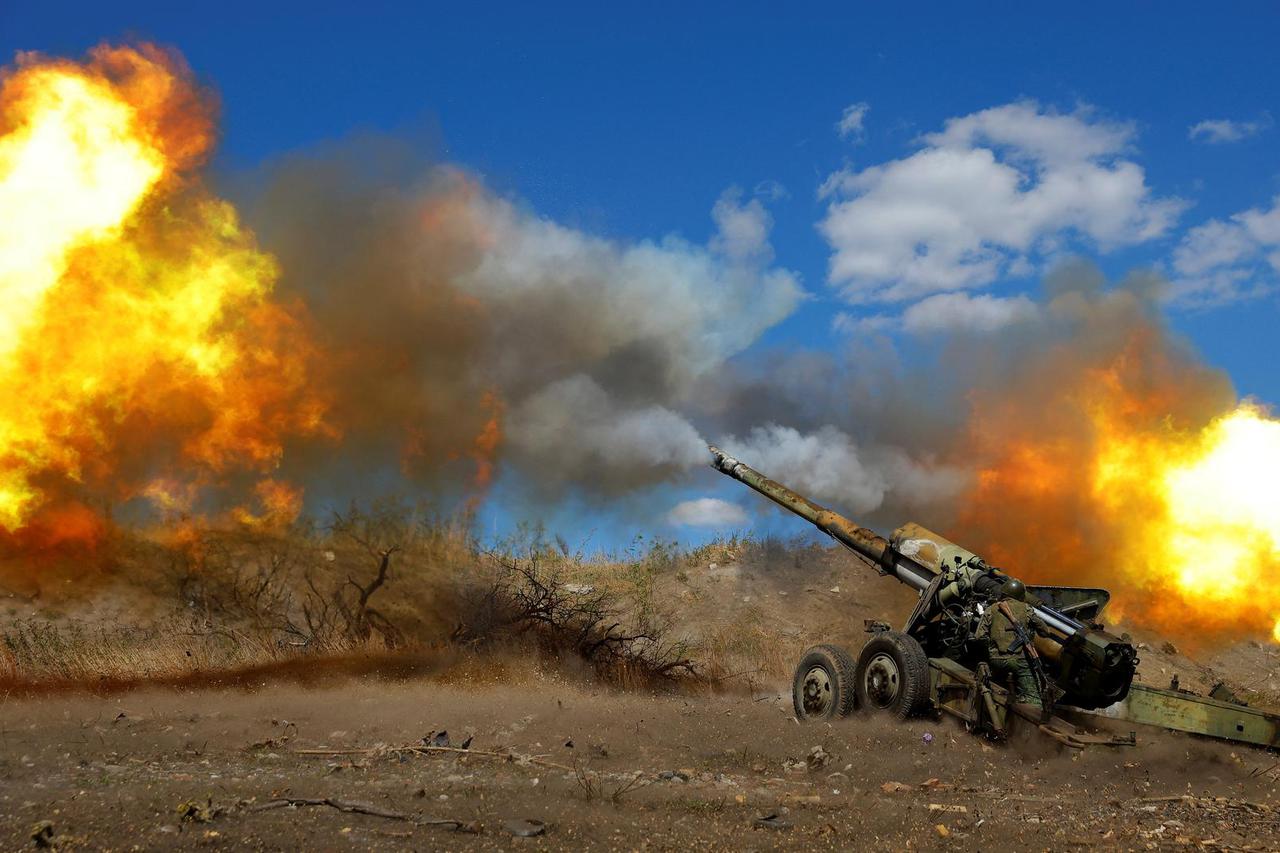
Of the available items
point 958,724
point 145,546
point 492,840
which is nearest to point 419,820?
point 492,840

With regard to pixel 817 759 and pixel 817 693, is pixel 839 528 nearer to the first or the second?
pixel 817 693

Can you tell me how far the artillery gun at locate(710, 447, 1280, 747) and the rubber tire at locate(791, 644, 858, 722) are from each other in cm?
1

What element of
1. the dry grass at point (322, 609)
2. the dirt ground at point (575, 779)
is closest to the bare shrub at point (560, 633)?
the dry grass at point (322, 609)

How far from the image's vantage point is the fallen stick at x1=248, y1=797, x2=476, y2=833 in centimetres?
647

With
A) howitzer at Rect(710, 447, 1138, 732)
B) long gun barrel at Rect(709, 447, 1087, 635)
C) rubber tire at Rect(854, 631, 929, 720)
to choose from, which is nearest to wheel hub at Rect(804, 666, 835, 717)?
howitzer at Rect(710, 447, 1138, 732)

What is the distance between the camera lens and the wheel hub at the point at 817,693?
11672 mm

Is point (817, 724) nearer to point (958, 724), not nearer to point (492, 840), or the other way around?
point (958, 724)

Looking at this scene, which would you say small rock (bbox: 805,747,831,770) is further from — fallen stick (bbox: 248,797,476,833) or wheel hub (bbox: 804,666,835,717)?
fallen stick (bbox: 248,797,476,833)

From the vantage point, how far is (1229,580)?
46.9ft

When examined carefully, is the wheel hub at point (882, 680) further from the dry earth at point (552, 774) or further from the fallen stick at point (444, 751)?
the fallen stick at point (444, 751)

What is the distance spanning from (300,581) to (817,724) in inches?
360

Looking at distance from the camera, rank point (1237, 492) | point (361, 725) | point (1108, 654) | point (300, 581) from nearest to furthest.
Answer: point (1108, 654)
point (361, 725)
point (1237, 492)
point (300, 581)

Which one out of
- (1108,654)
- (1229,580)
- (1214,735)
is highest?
(1229,580)

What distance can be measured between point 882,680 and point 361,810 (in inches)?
264
